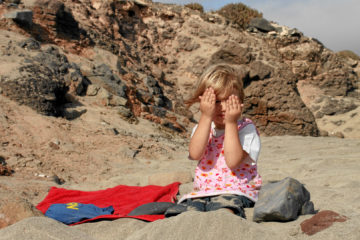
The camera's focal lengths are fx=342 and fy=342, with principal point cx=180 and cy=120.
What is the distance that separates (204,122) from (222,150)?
0.32 meters

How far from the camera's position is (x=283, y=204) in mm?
2010

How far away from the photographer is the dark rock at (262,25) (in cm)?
1491

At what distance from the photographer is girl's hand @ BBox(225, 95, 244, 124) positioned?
2.28 meters

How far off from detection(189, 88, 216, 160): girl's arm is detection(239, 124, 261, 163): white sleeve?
0.27 meters

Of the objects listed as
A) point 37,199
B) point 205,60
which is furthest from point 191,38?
point 37,199

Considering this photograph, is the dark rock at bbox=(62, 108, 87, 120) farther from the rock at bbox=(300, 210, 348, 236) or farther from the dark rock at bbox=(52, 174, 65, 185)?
the rock at bbox=(300, 210, 348, 236)

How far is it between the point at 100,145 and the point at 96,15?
25.5 feet

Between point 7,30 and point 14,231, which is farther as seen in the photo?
point 7,30

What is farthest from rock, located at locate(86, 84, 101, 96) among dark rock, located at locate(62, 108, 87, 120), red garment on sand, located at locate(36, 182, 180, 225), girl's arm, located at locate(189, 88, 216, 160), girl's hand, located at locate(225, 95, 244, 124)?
girl's hand, located at locate(225, 95, 244, 124)

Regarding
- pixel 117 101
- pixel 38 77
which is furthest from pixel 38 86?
pixel 117 101

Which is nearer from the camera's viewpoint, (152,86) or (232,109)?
(232,109)

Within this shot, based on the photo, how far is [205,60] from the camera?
13375mm

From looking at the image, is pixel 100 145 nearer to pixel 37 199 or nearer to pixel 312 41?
pixel 37 199

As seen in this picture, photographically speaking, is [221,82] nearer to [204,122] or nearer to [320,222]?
[204,122]
